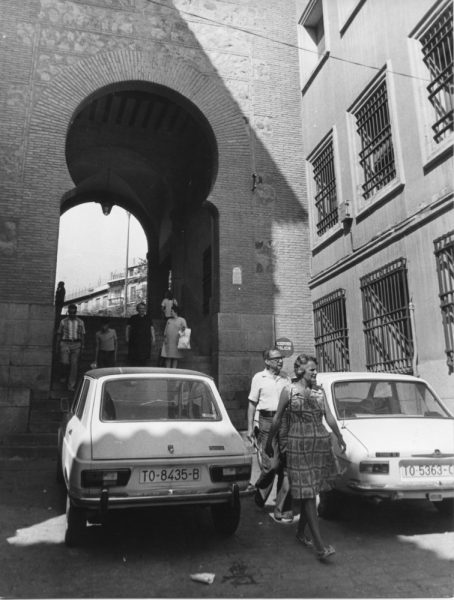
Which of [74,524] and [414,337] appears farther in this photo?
[414,337]

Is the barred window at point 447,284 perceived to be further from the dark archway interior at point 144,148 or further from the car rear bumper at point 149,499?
the dark archway interior at point 144,148

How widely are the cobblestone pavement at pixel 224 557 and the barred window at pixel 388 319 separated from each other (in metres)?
3.90

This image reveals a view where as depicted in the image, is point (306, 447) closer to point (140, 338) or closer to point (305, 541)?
point (305, 541)

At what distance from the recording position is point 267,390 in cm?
621

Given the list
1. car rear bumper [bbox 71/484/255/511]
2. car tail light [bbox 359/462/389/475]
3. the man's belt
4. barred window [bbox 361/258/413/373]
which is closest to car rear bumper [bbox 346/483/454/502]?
car tail light [bbox 359/462/389/475]

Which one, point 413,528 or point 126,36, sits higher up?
point 126,36

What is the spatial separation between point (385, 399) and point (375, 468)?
133cm

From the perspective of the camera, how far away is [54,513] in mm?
5305

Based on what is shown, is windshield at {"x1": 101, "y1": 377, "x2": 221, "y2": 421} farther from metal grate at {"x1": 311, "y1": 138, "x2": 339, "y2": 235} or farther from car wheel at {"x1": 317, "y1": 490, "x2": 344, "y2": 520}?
metal grate at {"x1": 311, "y1": 138, "x2": 339, "y2": 235}

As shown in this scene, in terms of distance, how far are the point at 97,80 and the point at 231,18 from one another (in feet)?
14.0

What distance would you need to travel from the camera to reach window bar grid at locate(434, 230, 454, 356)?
25.1 ft

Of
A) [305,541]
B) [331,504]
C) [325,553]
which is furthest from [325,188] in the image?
[325,553]

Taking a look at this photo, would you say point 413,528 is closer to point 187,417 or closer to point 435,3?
point 187,417

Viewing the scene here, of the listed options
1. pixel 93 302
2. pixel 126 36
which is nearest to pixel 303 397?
pixel 126 36
